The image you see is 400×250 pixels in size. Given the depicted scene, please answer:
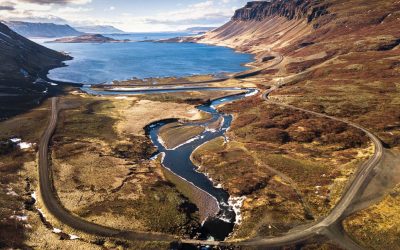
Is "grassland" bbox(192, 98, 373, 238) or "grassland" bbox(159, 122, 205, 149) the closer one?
"grassland" bbox(192, 98, 373, 238)

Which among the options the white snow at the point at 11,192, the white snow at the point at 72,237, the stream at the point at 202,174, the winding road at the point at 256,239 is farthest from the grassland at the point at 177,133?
the white snow at the point at 72,237

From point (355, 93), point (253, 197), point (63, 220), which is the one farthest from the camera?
point (355, 93)

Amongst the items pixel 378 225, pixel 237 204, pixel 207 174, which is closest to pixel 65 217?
pixel 237 204

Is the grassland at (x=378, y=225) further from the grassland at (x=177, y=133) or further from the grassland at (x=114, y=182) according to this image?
→ the grassland at (x=177, y=133)

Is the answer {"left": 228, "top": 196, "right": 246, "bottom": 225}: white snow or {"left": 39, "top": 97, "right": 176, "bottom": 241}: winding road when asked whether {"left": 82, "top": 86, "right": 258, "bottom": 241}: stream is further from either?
{"left": 39, "top": 97, "right": 176, "bottom": 241}: winding road

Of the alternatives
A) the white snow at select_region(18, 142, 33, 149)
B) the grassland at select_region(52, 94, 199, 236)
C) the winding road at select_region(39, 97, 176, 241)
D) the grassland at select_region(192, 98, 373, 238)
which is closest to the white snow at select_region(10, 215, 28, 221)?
the winding road at select_region(39, 97, 176, 241)

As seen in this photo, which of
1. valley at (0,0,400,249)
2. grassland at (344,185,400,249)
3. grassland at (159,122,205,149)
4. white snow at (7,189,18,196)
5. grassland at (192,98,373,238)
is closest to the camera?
grassland at (344,185,400,249)

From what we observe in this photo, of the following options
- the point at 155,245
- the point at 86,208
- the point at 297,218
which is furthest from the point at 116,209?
the point at 297,218

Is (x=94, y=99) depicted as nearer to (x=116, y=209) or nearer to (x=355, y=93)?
(x=116, y=209)

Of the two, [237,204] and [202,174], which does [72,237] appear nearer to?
[237,204]

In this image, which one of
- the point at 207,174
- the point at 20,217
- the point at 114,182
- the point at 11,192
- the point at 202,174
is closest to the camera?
the point at 20,217

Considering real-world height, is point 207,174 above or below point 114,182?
below
